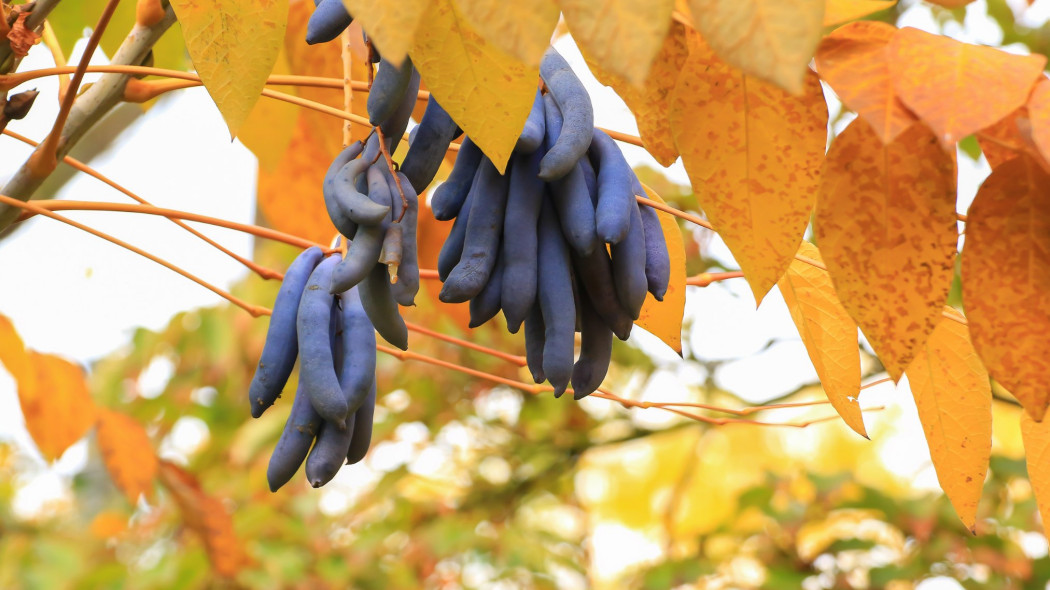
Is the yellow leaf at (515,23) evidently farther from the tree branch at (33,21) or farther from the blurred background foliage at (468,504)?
the blurred background foliage at (468,504)

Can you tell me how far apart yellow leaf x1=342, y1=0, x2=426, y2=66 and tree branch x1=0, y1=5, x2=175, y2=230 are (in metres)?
0.30

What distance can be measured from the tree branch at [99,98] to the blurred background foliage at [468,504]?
1265 millimetres

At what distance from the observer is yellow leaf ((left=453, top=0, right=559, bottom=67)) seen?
368mm

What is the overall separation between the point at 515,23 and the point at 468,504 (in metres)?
2.48

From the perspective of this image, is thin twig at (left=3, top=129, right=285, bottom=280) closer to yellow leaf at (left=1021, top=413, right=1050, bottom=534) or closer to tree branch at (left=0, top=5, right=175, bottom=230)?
tree branch at (left=0, top=5, right=175, bottom=230)

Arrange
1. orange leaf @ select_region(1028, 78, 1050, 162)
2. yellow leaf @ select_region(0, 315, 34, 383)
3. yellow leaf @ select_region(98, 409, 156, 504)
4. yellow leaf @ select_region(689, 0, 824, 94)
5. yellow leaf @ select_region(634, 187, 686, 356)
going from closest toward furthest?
yellow leaf @ select_region(689, 0, 824, 94), orange leaf @ select_region(1028, 78, 1050, 162), yellow leaf @ select_region(634, 187, 686, 356), yellow leaf @ select_region(0, 315, 34, 383), yellow leaf @ select_region(98, 409, 156, 504)

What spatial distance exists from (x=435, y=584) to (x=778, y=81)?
8.30ft

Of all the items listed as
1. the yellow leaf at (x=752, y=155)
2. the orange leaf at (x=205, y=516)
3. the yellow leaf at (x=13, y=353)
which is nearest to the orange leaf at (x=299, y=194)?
the yellow leaf at (x=13, y=353)

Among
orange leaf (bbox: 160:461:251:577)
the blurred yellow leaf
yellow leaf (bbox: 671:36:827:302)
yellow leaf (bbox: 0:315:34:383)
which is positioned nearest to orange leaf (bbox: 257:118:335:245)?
yellow leaf (bbox: 0:315:34:383)

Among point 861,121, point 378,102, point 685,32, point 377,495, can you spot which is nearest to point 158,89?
point 378,102

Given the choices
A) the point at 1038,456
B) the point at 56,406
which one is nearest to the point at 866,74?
the point at 1038,456

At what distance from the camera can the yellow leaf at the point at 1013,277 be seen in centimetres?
48

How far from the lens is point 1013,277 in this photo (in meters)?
0.50

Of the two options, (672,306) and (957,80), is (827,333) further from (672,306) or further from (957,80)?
(957,80)
